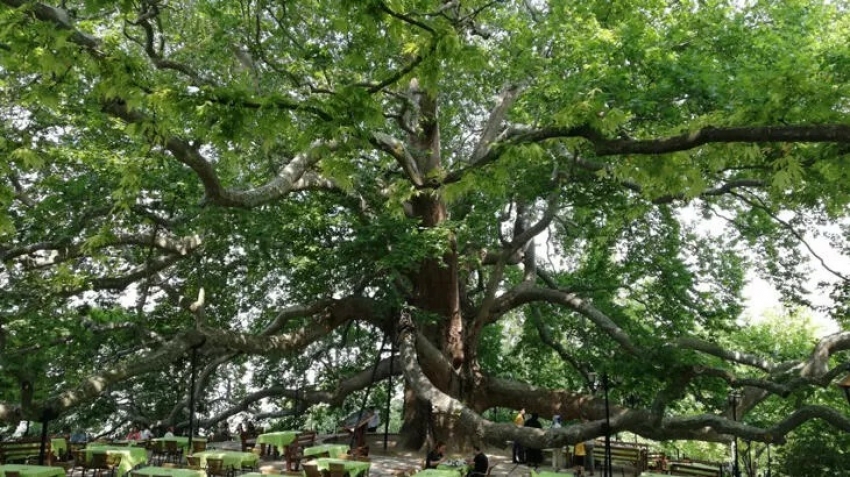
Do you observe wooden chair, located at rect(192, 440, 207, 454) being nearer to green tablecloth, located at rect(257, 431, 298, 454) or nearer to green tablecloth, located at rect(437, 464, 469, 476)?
green tablecloth, located at rect(257, 431, 298, 454)

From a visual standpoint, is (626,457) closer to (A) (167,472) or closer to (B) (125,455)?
(A) (167,472)

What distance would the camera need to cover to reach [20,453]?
12.0 meters

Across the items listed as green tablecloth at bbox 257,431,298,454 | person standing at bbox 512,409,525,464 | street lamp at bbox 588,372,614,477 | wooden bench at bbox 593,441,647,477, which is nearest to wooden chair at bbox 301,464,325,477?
street lamp at bbox 588,372,614,477

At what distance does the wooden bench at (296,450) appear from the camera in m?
12.2

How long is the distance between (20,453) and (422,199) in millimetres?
10294

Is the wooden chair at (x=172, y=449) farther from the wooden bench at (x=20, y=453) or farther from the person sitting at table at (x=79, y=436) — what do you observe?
the person sitting at table at (x=79, y=436)

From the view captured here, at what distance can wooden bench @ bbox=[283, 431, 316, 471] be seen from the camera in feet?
40.1

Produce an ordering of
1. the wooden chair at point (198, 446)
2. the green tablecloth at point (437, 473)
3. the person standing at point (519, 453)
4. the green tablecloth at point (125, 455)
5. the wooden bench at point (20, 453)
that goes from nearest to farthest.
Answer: the green tablecloth at point (437, 473), the green tablecloth at point (125, 455), the wooden bench at point (20, 453), the wooden chair at point (198, 446), the person standing at point (519, 453)

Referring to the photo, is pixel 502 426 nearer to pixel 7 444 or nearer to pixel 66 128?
pixel 7 444

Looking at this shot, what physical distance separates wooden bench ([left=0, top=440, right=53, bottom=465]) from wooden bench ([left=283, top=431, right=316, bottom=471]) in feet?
15.2

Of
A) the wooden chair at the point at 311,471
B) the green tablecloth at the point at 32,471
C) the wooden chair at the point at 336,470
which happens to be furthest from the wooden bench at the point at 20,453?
the wooden chair at the point at 336,470

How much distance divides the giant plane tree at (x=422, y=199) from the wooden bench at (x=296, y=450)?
213cm

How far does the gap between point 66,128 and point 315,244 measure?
6.72 meters

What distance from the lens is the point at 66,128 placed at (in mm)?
14656
